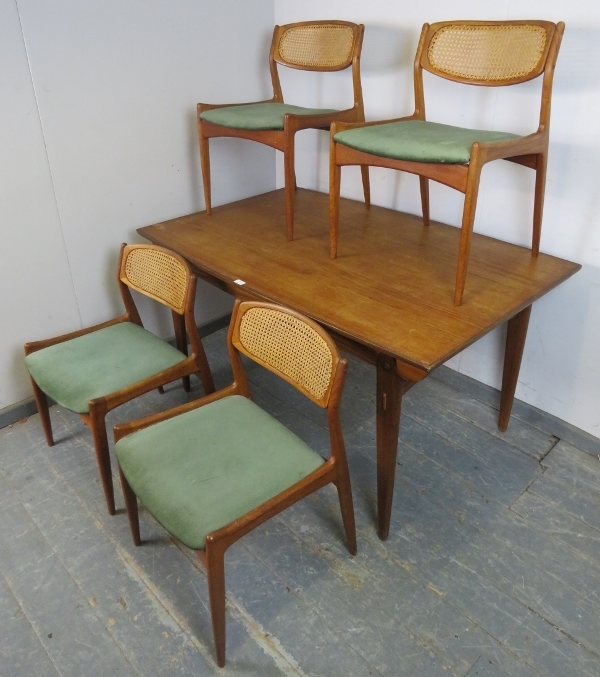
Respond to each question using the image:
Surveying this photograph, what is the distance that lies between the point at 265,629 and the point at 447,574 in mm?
487

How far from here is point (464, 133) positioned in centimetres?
151

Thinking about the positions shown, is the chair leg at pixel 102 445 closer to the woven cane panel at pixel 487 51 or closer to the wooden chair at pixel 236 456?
the wooden chair at pixel 236 456

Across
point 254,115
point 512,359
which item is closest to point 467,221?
point 512,359

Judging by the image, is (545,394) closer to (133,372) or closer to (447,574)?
(447,574)

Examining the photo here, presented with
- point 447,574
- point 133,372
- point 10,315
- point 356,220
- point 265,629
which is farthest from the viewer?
point 356,220

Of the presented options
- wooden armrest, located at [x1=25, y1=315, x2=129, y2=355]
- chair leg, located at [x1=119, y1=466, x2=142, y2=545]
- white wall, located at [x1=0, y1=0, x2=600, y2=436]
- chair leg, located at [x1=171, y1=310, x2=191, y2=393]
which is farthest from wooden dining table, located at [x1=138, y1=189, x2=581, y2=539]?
chair leg, located at [x1=119, y1=466, x2=142, y2=545]

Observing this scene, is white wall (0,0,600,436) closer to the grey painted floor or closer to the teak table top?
the teak table top

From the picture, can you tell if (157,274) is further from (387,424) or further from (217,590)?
(217,590)

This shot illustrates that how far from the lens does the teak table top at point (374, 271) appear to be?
1342 mm

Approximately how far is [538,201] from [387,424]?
2.61ft

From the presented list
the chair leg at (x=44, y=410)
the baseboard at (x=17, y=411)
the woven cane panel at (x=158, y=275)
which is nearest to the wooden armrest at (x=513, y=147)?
the woven cane panel at (x=158, y=275)

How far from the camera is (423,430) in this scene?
1.92 metres

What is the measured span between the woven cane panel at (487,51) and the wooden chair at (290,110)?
12.5 inches

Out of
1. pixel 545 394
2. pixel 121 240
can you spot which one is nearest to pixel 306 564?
pixel 545 394
